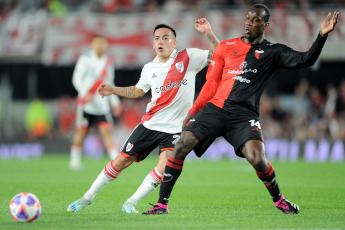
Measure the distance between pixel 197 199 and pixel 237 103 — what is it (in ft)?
7.84

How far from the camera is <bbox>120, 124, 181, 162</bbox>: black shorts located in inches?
298

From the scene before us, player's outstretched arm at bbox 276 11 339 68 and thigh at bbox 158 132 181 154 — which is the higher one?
player's outstretched arm at bbox 276 11 339 68

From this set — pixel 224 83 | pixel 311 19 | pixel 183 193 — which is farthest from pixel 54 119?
pixel 224 83

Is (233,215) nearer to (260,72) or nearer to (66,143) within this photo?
(260,72)

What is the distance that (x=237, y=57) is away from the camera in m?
7.19

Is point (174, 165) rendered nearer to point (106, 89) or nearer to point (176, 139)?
point (176, 139)

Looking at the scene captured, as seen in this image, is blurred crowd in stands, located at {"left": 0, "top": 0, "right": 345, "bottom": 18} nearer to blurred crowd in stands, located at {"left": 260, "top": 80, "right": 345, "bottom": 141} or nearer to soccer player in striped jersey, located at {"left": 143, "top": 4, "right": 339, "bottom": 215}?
blurred crowd in stands, located at {"left": 260, "top": 80, "right": 345, "bottom": 141}

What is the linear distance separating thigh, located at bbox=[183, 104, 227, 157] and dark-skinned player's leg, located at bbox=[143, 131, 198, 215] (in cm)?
7

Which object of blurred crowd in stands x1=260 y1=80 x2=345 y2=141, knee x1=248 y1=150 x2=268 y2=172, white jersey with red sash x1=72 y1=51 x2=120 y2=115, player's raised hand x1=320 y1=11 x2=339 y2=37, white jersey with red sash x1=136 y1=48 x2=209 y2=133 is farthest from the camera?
blurred crowd in stands x1=260 y1=80 x2=345 y2=141

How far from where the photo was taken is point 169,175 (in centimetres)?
715

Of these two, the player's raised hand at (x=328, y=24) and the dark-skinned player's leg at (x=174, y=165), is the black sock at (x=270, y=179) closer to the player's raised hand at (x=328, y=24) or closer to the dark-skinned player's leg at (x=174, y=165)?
the dark-skinned player's leg at (x=174, y=165)

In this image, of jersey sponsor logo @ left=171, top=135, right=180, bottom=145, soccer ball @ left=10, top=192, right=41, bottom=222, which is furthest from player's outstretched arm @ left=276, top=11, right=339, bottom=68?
soccer ball @ left=10, top=192, right=41, bottom=222

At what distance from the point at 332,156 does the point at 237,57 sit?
1281cm

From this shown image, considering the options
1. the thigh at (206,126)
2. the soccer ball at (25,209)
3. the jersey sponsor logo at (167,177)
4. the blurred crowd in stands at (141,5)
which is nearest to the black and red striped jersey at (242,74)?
the thigh at (206,126)
